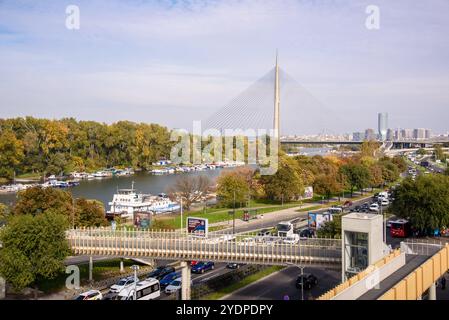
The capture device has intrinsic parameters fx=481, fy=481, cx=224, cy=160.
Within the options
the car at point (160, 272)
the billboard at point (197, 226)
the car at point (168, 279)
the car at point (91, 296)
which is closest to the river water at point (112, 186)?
the billboard at point (197, 226)

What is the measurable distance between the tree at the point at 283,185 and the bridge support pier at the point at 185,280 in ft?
61.6

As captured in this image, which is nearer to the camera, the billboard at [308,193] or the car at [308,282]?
the car at [308,282]

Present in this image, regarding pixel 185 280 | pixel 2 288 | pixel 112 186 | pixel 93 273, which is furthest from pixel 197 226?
pixel 112 186

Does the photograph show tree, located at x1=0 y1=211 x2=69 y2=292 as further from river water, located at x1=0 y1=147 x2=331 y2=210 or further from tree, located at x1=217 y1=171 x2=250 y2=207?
river water, located at x1=0 y1=147 x2=331 y2=210

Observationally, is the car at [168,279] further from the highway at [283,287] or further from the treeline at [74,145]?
the treeline at [74,145]

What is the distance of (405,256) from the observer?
10.5 meters

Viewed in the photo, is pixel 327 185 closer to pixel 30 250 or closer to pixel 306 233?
pixel 306 233

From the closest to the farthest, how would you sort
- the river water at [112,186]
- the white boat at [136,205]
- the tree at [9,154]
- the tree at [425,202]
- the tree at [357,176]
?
1. the tree at [425,202]
2. the white boat at [136,205]
3. the tree at [357,176]
4. the river water at [112,186]
5. the tree at [9,154]

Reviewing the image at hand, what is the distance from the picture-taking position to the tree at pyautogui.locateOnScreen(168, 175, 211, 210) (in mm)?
30062

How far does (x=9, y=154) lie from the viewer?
47.9 meters

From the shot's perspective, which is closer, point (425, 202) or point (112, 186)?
point (425, 202)

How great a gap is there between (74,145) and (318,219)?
43.8 metres

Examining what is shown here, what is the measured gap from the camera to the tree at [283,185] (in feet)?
104
